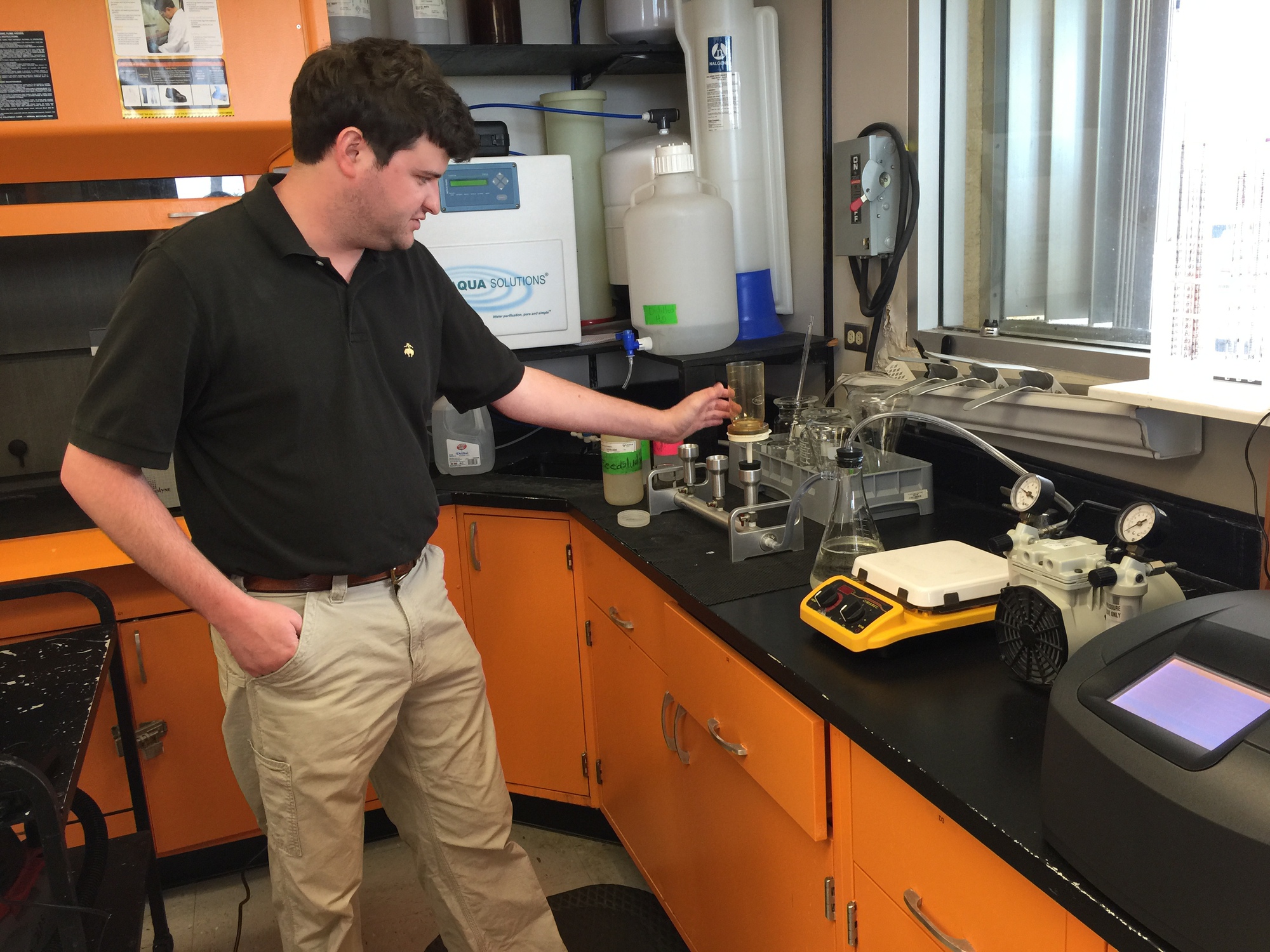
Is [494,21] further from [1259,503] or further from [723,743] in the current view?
[1259,503]

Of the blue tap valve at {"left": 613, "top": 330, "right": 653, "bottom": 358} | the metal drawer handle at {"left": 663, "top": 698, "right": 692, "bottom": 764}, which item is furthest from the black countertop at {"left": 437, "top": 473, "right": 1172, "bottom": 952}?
the blue tap valve at {"left": 613, "top": 330, "right": 653, "bottom": 358}

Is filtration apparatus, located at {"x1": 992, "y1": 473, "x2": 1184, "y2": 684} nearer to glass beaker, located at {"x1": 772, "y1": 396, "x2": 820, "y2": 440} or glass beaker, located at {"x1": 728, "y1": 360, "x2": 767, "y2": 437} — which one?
glass beaker, located at {"x1": 772, "y1": 396, "x2": 820, "y2": 440}

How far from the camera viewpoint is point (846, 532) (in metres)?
1.52

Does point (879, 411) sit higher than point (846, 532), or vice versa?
point (879, 411)

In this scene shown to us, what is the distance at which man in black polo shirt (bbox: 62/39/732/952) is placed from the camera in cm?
137

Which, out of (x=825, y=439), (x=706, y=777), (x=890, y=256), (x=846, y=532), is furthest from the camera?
(x=890, y=256)

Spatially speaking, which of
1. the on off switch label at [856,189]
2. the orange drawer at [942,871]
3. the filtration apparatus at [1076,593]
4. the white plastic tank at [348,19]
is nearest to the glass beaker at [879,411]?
the on off switch label at [856,189]

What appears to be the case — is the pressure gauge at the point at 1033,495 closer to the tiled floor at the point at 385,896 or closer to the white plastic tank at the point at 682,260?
the white plastic tank at the point at 682,260

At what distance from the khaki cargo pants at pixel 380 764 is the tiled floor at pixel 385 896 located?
402 mm

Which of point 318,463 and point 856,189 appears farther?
point 856,189

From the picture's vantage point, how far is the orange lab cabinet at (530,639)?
2260 mm

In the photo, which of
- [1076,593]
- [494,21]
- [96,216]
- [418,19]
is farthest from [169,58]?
[1076,593]

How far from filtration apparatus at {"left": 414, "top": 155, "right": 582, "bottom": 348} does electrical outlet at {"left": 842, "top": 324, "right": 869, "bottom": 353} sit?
65 cm

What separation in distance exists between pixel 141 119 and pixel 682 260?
1.16 meters
